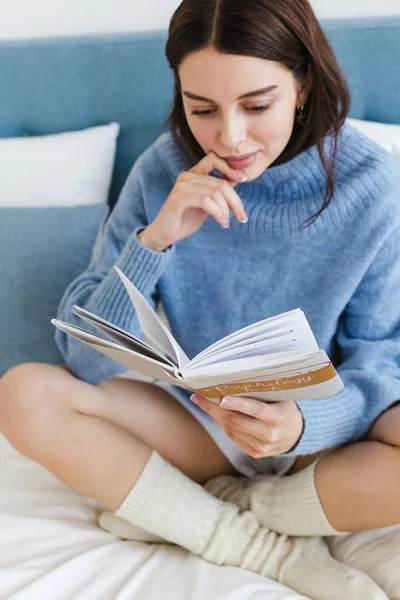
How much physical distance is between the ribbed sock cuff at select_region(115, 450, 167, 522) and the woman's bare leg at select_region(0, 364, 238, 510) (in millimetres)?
10

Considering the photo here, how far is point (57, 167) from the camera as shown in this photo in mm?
1546

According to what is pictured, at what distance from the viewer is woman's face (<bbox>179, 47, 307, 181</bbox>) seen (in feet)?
3.09

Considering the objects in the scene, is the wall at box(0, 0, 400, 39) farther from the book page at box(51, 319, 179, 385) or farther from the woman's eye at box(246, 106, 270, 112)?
the book page at box(51, 319, 179, 385)

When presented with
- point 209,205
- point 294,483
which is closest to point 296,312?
point 209,205

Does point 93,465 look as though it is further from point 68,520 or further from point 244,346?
point 244,346

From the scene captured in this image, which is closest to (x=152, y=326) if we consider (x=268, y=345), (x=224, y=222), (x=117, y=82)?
(x=268, y=345)

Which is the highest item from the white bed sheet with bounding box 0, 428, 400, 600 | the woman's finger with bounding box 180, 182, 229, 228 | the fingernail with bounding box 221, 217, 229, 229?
the woman's finger with bounding box 180, 182, 229, 228

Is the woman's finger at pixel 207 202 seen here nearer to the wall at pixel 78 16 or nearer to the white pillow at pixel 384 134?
the white pillow at pixel 384 134

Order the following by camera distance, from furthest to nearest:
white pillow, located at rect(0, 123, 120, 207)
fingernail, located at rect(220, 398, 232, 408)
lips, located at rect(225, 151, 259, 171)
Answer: white pillow, located at rect(0, 123, 120, 207) → lips, located at rect(225, 151, 259, 171) → fingernail, located at rect(220, 398, 232, 408)

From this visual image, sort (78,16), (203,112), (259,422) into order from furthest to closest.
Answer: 1. (78,16)
2. (203,112)
3. (259,422)

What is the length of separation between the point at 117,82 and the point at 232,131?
26.7 inches

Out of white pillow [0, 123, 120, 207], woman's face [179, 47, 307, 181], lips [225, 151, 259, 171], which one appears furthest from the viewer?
white pillow [0, 123, 120, 207]

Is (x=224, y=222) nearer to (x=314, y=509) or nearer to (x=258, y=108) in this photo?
(x=258, y=108)

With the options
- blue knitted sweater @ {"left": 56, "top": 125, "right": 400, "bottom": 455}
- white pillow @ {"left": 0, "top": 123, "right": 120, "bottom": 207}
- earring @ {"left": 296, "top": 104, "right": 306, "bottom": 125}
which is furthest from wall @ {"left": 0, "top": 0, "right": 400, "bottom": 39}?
earring @ {"left": 296, "top": 104, "right": 306, "bottom": 125}
